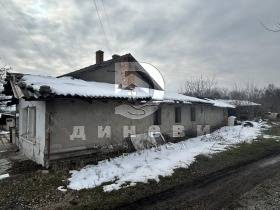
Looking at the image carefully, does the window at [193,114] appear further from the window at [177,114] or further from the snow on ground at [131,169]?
the snow on ground at [131,169]

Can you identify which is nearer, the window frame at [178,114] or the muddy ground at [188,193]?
the muddy ground at [188,193]

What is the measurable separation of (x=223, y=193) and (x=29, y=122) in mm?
8520

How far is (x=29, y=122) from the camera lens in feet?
33.1

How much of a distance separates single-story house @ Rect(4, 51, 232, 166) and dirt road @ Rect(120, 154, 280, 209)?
4.21m

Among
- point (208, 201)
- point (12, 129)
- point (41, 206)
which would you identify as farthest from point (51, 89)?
point (12, 129)

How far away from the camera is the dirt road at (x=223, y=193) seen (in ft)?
16.7

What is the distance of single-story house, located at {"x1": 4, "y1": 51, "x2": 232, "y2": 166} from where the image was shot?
7910 mm

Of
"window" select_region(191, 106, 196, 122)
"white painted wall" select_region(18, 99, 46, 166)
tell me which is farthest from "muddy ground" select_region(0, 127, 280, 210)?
"window" select_region(191, 106, 196, 122)

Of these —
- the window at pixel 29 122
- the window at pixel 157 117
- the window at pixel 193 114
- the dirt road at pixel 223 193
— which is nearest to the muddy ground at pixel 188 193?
the dirt road at pixel 223 193

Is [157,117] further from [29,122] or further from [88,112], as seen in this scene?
[29,122]

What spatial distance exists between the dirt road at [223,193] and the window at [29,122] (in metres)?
6.22

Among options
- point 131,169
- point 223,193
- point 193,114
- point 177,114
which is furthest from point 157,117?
point 223,193

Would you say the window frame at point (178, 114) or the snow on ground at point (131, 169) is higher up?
the window frame at point (178, 114)

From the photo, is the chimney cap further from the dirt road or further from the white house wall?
the dirt road
